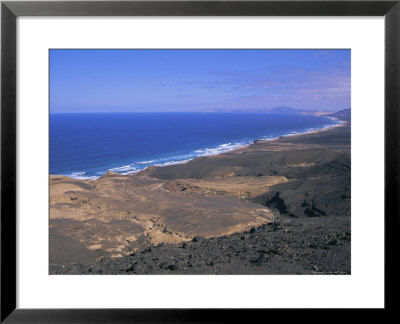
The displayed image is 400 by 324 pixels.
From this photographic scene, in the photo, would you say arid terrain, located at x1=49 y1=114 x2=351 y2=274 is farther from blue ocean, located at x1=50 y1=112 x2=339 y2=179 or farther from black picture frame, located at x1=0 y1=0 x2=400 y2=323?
blue ocean, located at x1=50 y1=112 x2=339 y2=179

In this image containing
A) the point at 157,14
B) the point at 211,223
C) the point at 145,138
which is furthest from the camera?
the point at 145,138

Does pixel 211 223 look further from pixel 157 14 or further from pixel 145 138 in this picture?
pixel 145 138

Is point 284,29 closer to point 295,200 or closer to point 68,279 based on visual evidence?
point 68,279

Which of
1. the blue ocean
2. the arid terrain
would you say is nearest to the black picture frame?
the arid terrain

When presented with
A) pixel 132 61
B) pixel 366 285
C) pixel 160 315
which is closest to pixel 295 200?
pixel 366 285

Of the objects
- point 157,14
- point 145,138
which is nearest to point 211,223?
point 157,14
